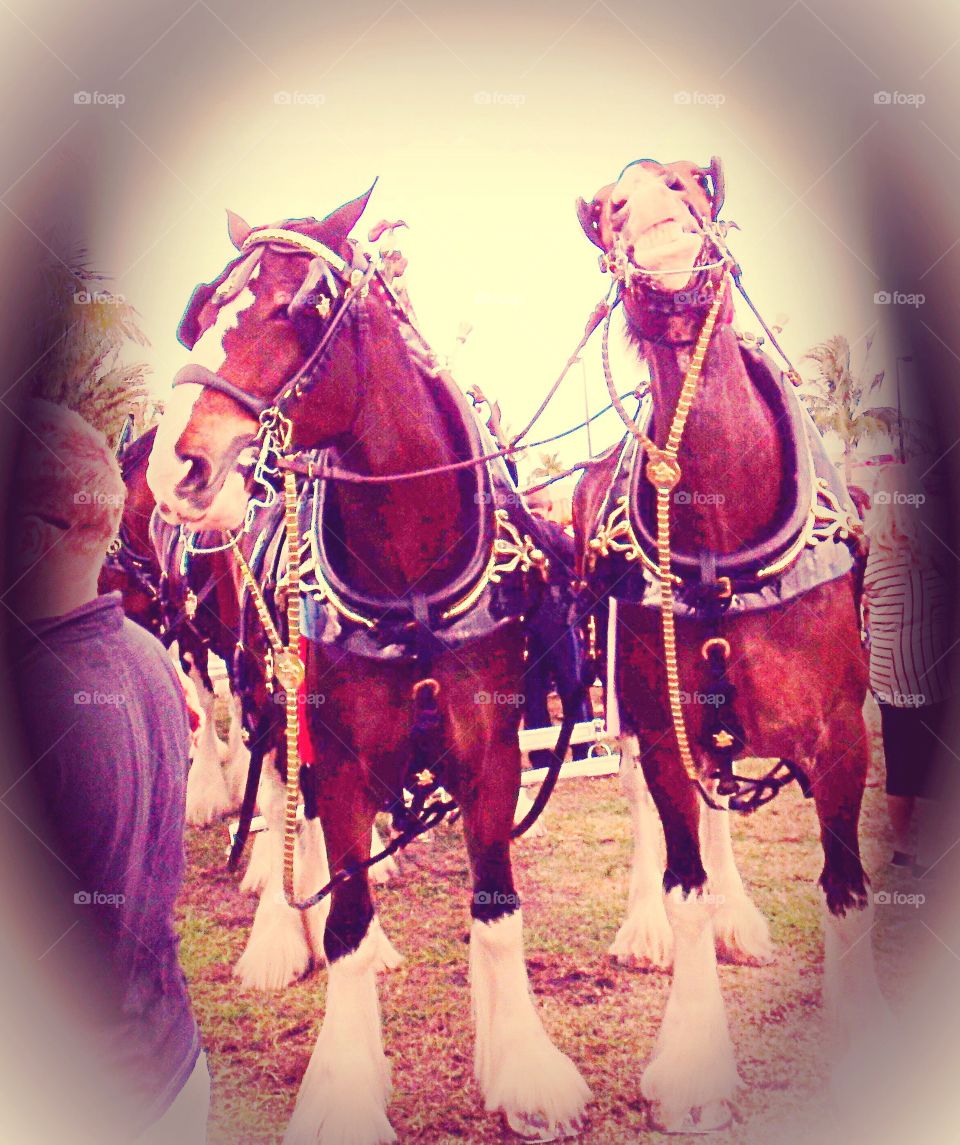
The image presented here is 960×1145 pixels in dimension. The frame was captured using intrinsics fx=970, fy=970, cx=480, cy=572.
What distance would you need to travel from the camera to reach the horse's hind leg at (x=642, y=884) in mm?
2654

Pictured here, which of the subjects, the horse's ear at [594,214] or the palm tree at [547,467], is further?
the palm tree at [547,467]

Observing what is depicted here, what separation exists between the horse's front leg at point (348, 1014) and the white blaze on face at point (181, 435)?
76 centimetres

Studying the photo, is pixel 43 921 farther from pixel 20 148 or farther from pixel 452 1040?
pixel 20 148

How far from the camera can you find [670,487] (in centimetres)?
256

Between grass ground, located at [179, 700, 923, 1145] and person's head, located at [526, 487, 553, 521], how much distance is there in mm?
754

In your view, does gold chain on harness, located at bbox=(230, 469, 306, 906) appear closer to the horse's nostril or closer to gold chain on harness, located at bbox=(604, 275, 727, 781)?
the horse's nostril

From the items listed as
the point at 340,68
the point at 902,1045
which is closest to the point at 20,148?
the point at 340,68

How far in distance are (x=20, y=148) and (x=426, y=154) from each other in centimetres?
115

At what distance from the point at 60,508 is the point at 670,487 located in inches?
66.0

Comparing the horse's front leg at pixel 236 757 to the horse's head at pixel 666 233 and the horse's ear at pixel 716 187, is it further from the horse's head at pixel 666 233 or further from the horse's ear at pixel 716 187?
the horse's ear at pixel 716 187

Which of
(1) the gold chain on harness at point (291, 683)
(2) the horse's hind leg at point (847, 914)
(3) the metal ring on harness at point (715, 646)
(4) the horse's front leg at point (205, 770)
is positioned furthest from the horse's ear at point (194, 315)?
(2) the horse's hind leg at point (847, 914)

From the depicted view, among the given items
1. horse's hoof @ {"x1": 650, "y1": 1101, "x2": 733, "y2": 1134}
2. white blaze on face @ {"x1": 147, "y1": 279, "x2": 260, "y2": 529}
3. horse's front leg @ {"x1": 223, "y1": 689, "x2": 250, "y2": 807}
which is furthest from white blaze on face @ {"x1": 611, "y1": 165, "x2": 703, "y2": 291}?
Answer: horse's hoof @ {"x1": 650, "y1": 1101, "x2": 733, "y2": 1134}

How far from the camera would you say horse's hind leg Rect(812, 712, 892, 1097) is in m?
2.63

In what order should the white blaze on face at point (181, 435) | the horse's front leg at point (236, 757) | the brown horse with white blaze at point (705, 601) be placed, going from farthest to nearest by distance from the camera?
the horse's front leg at point (236, 757) → the brown horse with white blaze at point (705, 601) → the white blaze on face at point (181, 435)
